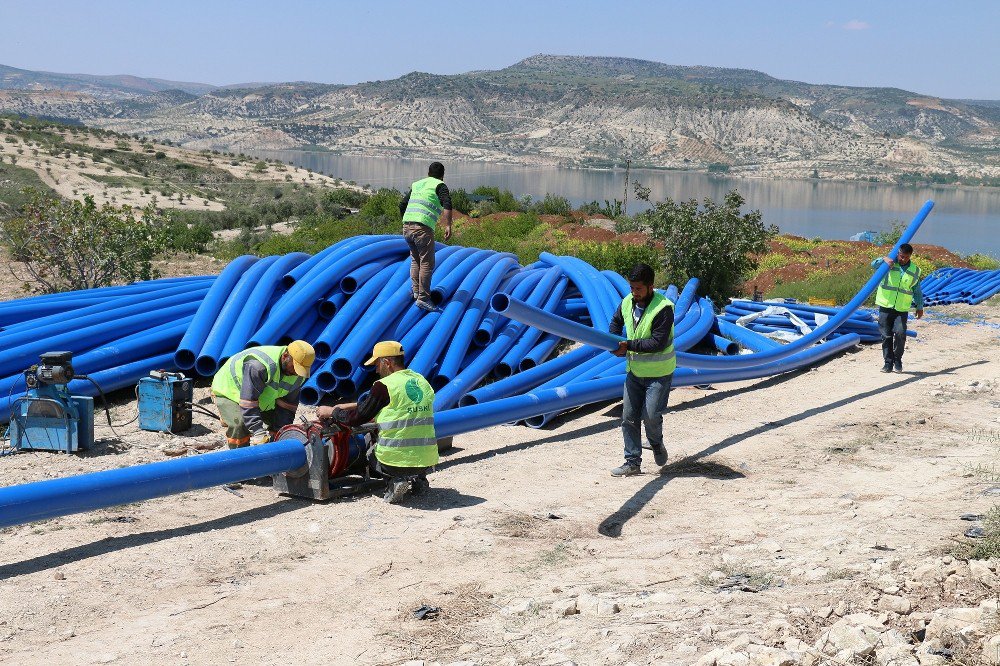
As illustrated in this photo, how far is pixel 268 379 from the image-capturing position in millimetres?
7309

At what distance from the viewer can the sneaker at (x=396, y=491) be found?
22.2 ft

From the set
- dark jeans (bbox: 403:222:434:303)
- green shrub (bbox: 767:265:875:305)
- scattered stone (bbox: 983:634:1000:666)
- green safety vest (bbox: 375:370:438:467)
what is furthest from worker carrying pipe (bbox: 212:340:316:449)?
green shrub (bbox: 767:265:875:305)

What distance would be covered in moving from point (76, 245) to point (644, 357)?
12405 mm

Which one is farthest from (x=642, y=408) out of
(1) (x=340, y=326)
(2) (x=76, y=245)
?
(2) (x=76, y=245)

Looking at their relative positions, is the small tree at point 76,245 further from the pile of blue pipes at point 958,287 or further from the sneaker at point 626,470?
the pile of blue pipes at point 958,287

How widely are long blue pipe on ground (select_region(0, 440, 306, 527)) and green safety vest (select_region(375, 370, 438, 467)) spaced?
598 mm

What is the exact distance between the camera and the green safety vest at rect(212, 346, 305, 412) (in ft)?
23.9

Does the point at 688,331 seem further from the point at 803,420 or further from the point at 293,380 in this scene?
the point at 293,380

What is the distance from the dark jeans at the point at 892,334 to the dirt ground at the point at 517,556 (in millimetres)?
3292

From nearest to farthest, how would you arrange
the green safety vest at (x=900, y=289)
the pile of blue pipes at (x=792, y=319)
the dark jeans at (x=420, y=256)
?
the dark jeans at (x=420, y=256) → the green safety vest at (x=900, y=289) → the pile of blue pipes at (x=792, y=319)

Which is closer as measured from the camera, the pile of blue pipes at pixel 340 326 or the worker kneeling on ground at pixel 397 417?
the worker kneeling on ground at pixel 397 417

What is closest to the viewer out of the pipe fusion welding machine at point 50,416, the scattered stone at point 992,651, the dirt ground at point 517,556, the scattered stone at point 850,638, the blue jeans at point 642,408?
the scattered stone at point 992,651

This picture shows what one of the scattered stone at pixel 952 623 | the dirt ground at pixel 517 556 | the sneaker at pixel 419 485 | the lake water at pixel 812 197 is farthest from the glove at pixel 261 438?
the lake water at pixel 812 197

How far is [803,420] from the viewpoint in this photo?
10.1m
